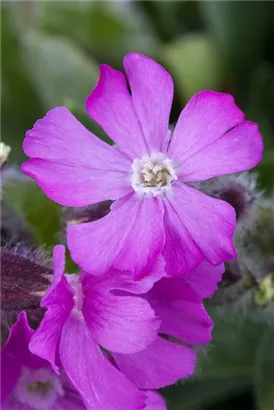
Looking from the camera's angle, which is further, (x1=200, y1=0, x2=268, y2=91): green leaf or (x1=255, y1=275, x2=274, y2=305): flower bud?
(x1=200, y1=0, x2=268, y2=91): green leaf

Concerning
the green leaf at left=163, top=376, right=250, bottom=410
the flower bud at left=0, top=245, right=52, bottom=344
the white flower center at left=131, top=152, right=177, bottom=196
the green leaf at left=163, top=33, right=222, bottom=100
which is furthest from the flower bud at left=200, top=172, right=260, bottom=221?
the green leaf at left=163, top=33, right=222, bottom=100

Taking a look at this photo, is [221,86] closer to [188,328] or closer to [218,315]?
[218,315]

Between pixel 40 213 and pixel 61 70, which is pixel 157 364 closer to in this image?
pixel 40 213

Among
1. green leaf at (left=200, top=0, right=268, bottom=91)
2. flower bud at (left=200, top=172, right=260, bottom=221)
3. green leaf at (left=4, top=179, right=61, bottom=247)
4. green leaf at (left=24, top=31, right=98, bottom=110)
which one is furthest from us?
green leaf at (left=200, top=0, right=268, bottom=91)

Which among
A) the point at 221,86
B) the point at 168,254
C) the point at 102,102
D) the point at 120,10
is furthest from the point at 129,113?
the point at 120,10

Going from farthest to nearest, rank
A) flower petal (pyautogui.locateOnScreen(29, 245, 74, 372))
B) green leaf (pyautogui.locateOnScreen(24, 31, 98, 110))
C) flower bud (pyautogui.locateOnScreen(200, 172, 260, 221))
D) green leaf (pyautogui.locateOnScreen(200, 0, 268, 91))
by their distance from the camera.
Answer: green leaf (pyautogui.locateOnScreen(200, 0, 268, 91))
green leaf (pyautogui.locateOnScreen(24, 31, 98, 110))
flower bud (pyautogui.locateOnScreen(200, 172, 260, 221))
flower petal (pyautogui.locateOnScreen(29, 245, 74, 372))

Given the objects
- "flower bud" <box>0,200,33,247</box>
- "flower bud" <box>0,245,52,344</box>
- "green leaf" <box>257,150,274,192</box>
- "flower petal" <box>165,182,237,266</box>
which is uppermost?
"flower petal" <box>165,182,237,266</box>

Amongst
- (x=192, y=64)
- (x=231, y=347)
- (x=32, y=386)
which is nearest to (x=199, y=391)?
(x=231, y=347)

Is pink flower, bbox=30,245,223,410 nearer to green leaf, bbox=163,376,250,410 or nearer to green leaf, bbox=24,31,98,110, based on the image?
green leaf, bbox=163,376,250,410
